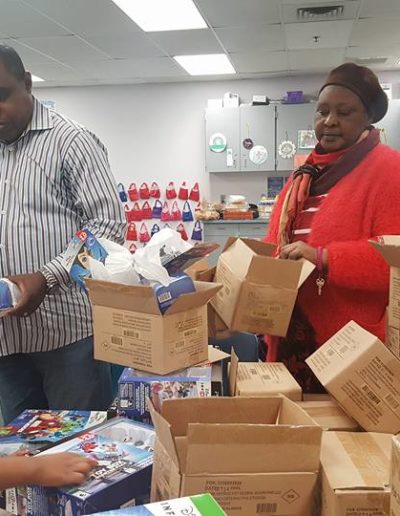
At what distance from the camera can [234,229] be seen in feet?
20.4

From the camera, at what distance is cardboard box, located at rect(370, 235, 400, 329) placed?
125 cm

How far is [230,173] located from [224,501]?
6.06 m

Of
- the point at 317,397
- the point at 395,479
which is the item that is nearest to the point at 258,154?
the point at 317,397

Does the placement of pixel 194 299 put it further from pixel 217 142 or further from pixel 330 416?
pixel 217 142

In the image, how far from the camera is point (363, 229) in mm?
1612

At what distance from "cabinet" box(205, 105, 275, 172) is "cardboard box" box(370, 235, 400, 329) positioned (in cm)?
515

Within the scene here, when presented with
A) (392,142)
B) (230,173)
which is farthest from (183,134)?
(392,142)

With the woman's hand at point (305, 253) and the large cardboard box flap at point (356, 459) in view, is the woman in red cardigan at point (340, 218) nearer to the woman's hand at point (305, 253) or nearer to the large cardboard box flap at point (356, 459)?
the woman's hand at point (305, 253)

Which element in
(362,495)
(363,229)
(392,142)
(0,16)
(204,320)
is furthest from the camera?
(392,142)

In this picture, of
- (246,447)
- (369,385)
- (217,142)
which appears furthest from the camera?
(217,142)

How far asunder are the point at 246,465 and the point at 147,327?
0.44 meters

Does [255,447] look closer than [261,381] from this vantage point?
Yes

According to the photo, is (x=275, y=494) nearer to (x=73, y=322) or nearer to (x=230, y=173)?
(x=73, y=322)

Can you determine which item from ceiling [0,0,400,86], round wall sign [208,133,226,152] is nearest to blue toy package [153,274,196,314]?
ceiling [0,0,400,86]
